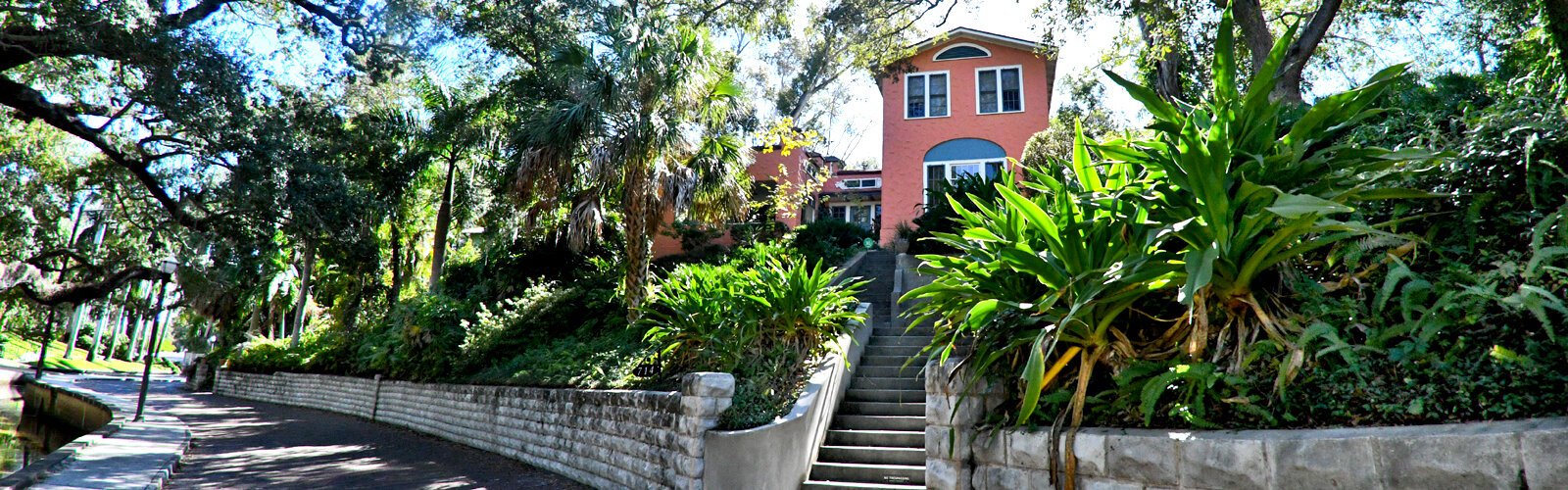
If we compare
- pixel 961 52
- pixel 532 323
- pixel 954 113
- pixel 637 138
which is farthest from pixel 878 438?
pixel 961 52

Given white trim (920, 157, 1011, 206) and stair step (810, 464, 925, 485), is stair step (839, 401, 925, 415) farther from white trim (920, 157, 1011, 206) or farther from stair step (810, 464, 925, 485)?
white trim (920, 157, 1011, 206)

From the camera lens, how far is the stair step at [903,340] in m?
11.2

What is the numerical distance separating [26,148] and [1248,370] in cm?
2784

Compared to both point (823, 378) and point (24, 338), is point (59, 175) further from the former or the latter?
point (24, 338)

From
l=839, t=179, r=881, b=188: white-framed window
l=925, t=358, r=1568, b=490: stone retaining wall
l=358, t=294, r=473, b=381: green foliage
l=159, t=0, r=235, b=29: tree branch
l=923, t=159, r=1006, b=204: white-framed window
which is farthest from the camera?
l=839, t=179, r=881, b=188: white-framed window

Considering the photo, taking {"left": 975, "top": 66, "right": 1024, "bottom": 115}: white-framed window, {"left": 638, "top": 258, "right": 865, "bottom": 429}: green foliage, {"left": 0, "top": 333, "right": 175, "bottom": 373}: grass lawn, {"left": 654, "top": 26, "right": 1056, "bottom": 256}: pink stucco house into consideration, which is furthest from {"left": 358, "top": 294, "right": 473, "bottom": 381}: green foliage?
{"left": 0, "top": 333, "right": 175, "bottom": 373}: grass lawn

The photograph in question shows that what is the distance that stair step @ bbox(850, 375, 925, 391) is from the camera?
9883mm

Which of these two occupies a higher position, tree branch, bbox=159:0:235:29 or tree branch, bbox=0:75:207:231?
tree branch, bbox=159:0:235:29

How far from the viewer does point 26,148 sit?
2138 cm

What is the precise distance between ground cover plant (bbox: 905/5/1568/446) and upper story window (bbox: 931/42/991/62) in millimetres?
17859

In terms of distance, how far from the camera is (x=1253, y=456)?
397 cm

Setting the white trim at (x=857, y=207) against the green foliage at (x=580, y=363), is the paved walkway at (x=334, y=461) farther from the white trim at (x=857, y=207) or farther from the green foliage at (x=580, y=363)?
the white trim at (x=857, y=207)

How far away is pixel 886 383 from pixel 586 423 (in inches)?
145

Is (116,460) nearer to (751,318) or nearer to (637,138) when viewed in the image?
(637,138)
